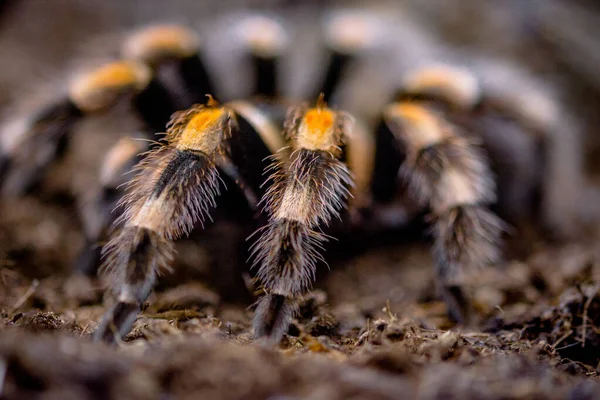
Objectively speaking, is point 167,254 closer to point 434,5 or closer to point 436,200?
point 436,200

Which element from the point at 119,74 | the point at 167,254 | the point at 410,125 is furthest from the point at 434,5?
the point at 167,254

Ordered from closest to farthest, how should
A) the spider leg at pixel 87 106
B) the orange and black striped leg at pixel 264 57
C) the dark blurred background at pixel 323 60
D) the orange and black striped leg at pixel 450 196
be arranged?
the orange and black striped leg at pixel 450 196
the spider leg at pixel 87 106
the orange and black striped leg at pixel 264 57
the dark blurred background at pixel 323 60

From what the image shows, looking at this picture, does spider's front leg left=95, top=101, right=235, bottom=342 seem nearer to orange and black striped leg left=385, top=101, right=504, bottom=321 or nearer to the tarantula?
the tarantula

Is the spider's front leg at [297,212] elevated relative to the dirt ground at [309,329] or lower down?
elevated

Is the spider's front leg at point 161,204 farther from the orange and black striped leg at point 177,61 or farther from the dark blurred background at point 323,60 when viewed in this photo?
the dark blurred background at point 323,60

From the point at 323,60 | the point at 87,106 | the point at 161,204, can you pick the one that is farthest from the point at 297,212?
the point at 323,60

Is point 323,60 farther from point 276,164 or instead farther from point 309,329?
point 309,329

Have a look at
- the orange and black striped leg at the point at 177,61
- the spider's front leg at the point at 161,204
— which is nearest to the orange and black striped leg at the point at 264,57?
the orange and black striped leg at the point at 177,61

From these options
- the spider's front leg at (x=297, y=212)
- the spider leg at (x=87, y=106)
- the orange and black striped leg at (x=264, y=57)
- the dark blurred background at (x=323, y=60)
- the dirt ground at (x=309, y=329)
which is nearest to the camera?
the dirt ground at (x=309, y=329)
